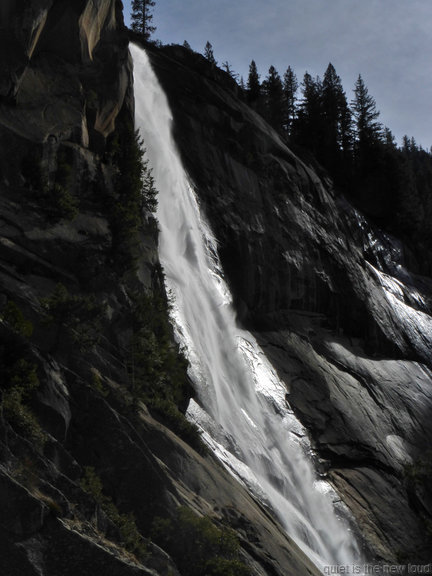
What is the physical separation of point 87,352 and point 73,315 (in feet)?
3.89

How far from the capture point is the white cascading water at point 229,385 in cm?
2128

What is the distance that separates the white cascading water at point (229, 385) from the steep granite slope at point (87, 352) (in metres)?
2.62

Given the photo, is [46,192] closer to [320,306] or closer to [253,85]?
[320,306]

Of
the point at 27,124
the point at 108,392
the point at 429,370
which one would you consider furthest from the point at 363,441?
the point at 27,124

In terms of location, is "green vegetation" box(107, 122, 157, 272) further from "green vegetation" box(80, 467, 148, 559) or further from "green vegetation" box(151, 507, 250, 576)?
"green vegetation" box(151, 507, 250, 576)

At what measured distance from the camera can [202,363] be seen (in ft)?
78.4

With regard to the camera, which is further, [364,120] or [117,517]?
[364,120]

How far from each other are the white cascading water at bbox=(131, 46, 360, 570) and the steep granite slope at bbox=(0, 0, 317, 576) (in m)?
2.62

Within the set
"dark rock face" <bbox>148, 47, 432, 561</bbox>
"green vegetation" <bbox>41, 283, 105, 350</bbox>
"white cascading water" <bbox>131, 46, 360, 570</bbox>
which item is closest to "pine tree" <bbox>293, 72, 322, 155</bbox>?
"dark rock face" <bbox>148, 47, 432, 561</bbox>

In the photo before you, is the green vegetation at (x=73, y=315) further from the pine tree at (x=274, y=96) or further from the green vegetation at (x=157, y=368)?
the pine tree at (x=274, y=96)

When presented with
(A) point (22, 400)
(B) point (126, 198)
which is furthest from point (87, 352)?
(B) point (126, 198)

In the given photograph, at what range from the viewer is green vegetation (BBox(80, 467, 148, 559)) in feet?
38.0

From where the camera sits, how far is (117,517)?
477 inches

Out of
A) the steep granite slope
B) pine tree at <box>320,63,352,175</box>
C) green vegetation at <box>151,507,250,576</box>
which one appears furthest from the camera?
pine tree at <box>320,63,352,175</box>
